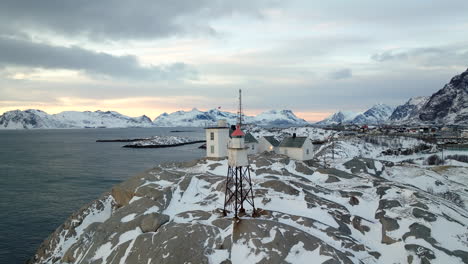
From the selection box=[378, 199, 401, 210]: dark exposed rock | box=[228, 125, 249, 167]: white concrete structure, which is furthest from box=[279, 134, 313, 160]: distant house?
box=[228, 125, 249, 167]: white concrete structure

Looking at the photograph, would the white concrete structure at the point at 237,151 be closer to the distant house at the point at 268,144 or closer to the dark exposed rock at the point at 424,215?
the dark exposed rock at the point at 424,215

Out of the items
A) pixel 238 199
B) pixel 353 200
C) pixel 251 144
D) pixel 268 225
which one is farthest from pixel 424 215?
pixel 251 144

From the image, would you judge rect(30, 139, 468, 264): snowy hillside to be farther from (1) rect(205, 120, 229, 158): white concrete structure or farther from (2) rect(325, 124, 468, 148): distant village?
(2) rect(325, 124, 468, 148): distant village

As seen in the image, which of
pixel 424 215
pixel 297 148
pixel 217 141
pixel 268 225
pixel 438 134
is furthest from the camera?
pixel 438 134

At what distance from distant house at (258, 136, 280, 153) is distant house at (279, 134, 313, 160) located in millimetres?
1597

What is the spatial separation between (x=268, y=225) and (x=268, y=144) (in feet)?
98.8

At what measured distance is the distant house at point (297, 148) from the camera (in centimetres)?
4778

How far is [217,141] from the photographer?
152 ft

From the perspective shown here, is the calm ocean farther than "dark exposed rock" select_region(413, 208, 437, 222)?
Yes

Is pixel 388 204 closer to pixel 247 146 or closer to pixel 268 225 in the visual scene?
pixel 268 225

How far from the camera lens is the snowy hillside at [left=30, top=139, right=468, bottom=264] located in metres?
21.1

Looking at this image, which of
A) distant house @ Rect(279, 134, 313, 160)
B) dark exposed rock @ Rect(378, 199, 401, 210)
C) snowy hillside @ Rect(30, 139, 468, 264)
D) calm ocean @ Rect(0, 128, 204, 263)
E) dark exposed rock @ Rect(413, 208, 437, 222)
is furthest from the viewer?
distant house @ Rect(279, 134, 313, 160)

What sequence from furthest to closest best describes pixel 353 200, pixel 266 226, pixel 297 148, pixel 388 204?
pixel 297 148 < pixel 353 200 < pixel 388 204 < pixel 266 226

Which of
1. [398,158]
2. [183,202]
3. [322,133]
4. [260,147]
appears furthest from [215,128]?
[322,133]
